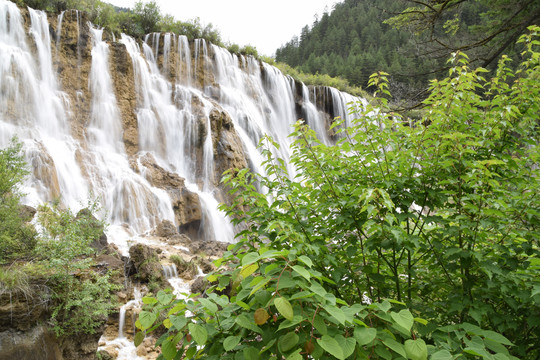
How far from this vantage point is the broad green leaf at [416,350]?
1.25 m

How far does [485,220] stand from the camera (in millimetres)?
2131

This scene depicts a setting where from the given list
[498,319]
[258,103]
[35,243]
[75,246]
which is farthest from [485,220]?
[258,103]

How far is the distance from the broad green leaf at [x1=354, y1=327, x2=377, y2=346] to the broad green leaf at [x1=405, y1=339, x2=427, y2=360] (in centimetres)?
17

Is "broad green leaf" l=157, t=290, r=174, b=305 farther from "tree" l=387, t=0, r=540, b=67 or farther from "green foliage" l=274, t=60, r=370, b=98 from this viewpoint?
"green foliage" l=274, t=60, r=370, b=98

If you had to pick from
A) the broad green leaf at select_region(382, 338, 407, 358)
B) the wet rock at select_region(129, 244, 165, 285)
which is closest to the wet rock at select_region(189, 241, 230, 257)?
the wet rock at select_region(129, 244, 165, 285)

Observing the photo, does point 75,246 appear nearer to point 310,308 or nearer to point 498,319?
point 310,308

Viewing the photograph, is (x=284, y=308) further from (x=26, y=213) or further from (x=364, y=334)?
(x=26, y=213)

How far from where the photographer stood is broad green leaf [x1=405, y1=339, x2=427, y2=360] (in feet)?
4.11

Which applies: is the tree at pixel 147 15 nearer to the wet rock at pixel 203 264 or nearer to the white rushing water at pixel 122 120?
the white rushing water at pixel 122 120

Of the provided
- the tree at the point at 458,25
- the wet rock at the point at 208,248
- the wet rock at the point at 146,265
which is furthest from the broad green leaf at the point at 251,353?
Answer: the wet rock at the point at 208,248

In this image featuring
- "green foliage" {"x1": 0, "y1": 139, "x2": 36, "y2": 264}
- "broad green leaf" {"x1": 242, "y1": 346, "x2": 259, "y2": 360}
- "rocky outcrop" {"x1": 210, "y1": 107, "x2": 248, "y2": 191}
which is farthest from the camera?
"rocky outcrop" {"x1": 210, "y1": 107, "x2": 248, "y2": 191}

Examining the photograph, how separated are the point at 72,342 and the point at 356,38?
70636 mm

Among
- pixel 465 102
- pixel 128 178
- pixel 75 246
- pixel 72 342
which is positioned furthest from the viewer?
pixel 128 178

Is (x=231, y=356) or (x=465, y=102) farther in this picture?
(x=465, y=102)
